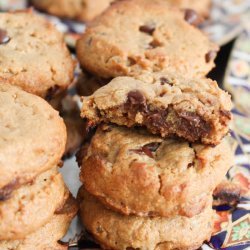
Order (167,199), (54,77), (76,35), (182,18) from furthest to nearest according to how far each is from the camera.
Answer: (76,35), (182,18), (54,77), (167,199)

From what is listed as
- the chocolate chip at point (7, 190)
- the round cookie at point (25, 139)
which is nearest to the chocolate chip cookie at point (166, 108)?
the round cookie at point (25, 139)

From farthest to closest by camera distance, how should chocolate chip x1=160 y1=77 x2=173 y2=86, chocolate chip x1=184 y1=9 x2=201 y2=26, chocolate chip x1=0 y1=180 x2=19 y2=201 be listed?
chocolate chip x1=184 y1=9 x2=201 y2=26 → chocolate chip x1=160 y1=77 x2=173 y2=86 → chocolate chip x1=0 y1=180 x2=19 y2=201

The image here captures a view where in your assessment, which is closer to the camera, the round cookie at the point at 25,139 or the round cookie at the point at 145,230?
the round cookie at the point at 25,139

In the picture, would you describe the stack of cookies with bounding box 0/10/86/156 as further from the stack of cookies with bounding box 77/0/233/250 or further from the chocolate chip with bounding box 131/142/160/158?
the chocolate chip with bounding box 131/142/160/158

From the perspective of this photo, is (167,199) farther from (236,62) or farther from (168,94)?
(236,62)

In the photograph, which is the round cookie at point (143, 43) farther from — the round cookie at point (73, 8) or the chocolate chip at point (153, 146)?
the round cookie at point (73, 8)

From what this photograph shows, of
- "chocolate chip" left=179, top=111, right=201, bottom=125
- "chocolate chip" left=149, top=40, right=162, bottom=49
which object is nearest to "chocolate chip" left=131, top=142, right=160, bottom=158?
"chocolate chip" left=179, top=111, right=201, bottom=125

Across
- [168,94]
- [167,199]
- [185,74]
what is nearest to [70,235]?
[167,199]

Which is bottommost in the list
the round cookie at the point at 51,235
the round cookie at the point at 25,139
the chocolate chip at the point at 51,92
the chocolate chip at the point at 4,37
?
the round cookie at the point at 51,235
